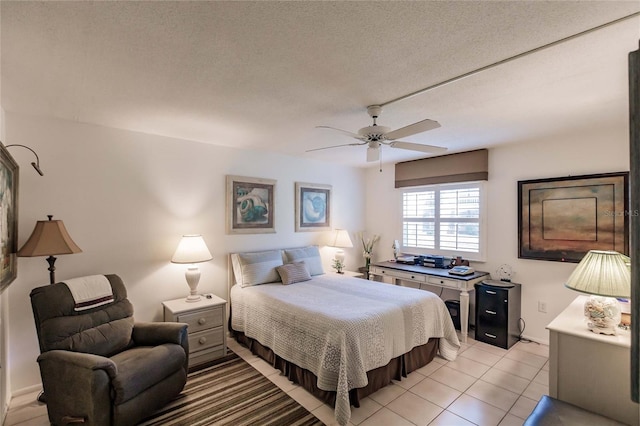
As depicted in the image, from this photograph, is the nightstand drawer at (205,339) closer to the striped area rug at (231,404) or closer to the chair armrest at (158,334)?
the striped area rug at (231,404)

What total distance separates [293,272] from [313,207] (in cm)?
129

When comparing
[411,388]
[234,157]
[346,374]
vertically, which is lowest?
[411,388]

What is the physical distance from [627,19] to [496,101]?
999 millimetres

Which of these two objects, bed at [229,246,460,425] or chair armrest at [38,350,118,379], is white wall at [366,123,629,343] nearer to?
bed at [229,246,460,425]

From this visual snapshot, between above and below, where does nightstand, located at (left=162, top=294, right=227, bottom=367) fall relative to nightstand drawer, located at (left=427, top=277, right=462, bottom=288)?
below

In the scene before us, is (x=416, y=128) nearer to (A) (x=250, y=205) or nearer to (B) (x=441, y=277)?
(B) (x=441, y=277)

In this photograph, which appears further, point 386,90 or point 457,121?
point 457,121

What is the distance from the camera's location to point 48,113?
275 cm

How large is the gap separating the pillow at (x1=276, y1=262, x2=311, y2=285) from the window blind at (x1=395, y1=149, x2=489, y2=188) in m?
2.17

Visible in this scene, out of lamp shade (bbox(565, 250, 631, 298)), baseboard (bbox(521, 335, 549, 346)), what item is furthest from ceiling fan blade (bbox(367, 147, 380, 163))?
baseboard (bbox(521, 335, 549, 346))

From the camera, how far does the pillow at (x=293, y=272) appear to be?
3.85m

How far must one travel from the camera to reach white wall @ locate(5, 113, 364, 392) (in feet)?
9.03

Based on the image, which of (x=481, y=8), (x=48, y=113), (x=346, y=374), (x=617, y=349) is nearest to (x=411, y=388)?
(x=346, y=374)

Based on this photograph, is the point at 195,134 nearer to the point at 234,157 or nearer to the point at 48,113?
the point at 234,157
